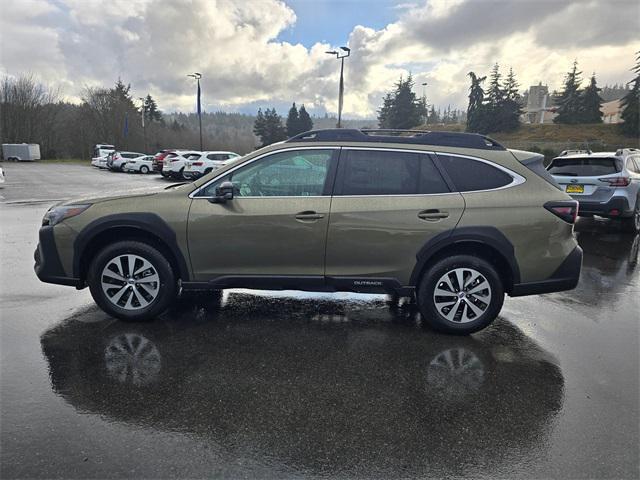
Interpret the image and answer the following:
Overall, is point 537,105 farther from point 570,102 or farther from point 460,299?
point 460,299

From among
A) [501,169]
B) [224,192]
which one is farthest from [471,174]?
[224,192]

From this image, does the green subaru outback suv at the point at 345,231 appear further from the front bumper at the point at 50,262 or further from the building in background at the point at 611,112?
the building in background at the point at 611,112

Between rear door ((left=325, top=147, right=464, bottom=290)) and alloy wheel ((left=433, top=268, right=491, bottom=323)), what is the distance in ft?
1.19

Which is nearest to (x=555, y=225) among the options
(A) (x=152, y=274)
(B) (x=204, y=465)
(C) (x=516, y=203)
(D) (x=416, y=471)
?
(C) (x=516, y=203)

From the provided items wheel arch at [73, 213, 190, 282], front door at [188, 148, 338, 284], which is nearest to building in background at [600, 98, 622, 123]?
front door at [188, 148, 338, 284]

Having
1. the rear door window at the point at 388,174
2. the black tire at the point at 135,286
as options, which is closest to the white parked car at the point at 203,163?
the black tire at the point at 135,286

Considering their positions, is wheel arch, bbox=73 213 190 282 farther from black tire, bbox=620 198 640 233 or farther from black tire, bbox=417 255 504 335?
black tire, bbox=620 198 640 233

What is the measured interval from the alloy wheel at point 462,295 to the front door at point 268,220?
118cm

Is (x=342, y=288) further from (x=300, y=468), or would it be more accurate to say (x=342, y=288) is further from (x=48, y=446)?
(x=48, y=446)

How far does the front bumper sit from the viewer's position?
4117mm

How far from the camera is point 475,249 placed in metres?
4.07

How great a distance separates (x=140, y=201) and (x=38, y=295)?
2095 mm

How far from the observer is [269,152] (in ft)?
13.6

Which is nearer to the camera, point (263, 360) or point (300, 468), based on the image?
point (300, 468)
